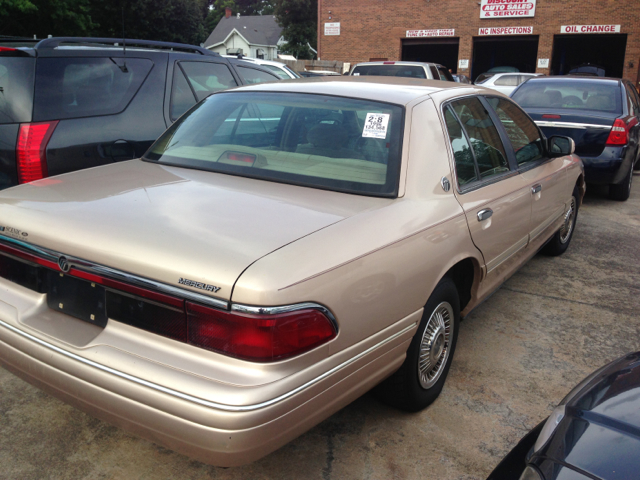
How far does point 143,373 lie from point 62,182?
4.15 ft

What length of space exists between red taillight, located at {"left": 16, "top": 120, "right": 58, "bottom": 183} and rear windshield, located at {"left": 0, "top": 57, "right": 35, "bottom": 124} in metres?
0.08

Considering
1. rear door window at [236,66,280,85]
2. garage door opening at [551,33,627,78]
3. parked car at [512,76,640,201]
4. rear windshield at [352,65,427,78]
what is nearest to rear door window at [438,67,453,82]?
rear windshield at [352,65,427,78]

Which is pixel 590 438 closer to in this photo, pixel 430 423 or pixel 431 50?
pixel 430 423

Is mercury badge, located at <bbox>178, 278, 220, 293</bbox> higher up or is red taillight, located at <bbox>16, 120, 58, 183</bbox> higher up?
red taillight, located at <bbox>16, 120, 58, 183</bbox>

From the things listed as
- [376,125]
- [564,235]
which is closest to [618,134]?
[564,235]

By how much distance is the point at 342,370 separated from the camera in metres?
2.07

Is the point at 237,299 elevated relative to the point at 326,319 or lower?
elevated

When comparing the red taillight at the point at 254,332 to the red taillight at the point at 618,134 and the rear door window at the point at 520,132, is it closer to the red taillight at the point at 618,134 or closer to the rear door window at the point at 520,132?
the rear door window at the point at 520,132

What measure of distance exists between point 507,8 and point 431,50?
23.0 feet

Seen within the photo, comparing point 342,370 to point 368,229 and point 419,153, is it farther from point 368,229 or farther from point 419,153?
point 419,153

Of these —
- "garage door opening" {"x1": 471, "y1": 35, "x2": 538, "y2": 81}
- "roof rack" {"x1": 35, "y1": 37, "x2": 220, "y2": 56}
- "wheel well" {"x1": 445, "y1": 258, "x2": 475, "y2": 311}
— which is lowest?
"wheel well" {"x1": 445, "y1": 258, "x2": 475, "y2": 311}

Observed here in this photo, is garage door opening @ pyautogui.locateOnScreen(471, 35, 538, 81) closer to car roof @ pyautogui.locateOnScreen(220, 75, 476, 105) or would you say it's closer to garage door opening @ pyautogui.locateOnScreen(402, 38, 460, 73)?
garage door opening @ pyautogui.locateOnScreen(402, 38, 460, 73)

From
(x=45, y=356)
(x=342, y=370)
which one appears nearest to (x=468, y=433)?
(x=342, y=370)

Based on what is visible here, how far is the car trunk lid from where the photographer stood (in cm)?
191
